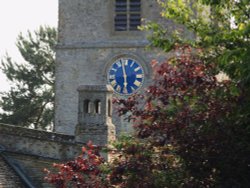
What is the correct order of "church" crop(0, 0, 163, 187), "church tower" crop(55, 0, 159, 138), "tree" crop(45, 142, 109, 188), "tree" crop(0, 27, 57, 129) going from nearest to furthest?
"tree" crop(45, 142, 109, 188) < "church" crop(0, 0, 163, 187) < "church tower" crop(55, 0, 159, 138) < "tree" crop(0, 27, 57, 129)

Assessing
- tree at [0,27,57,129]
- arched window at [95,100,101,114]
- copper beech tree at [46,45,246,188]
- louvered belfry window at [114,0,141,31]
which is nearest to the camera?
copper beech tree at [46,45,246,188]

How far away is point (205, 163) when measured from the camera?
33.3 feet

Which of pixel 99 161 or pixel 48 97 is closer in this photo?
pixel 99 161

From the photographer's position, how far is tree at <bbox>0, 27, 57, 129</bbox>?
40.6m

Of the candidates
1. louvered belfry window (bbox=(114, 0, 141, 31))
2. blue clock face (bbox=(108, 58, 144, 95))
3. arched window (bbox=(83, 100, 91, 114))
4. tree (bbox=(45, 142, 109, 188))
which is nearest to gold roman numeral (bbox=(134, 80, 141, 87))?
blue clock face (bbox=(108, 58, 144, 95))

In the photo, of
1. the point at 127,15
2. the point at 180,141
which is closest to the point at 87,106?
the point at 127,15

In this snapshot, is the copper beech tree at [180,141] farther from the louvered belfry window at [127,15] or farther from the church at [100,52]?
the louvered belfry window at [127,15]

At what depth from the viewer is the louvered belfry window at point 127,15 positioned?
2698cm

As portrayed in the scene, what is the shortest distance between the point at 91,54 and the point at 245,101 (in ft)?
57.0

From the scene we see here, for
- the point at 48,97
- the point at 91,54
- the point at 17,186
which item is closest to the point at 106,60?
the point at 91,54

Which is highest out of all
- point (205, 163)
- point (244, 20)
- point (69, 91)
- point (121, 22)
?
point (121, 22)

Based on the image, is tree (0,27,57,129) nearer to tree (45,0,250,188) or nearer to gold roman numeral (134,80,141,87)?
gold roman numeral (134,80,141,87)

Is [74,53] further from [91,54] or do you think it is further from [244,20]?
[244,20]

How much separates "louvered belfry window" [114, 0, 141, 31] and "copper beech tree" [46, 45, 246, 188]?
15.9 metres
